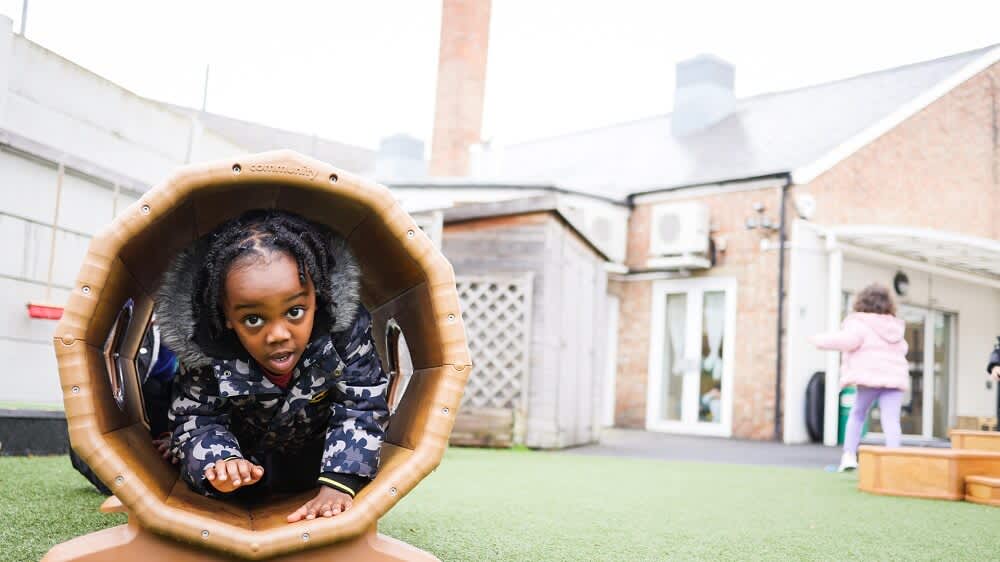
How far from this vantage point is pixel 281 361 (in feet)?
5.94

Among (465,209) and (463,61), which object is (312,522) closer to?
(465,209)

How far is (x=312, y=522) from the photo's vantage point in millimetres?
1604

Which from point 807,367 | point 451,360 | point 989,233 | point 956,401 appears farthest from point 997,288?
point 451,360

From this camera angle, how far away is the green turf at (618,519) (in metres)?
2.29

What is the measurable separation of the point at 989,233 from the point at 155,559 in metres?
15.4

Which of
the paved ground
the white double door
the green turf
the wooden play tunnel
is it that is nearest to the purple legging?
the paved ground

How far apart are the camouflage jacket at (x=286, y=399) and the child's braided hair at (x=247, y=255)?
28 millimetres

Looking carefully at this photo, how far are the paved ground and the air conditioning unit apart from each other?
2.62 m

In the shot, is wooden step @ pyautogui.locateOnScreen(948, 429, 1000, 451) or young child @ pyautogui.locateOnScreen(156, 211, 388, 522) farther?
wooden step @ pyautogui.locateOnScreen(948, 429, 1000, 451)

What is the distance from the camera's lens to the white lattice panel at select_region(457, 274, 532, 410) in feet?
25.0

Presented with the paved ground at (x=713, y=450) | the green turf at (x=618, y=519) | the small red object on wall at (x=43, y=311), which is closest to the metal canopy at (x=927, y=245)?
the paved ground at (x=713, y=450)

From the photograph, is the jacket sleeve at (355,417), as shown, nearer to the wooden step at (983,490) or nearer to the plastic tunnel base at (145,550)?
the plastic tunnel base at (145,550)

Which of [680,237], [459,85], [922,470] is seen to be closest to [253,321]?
[922,470]

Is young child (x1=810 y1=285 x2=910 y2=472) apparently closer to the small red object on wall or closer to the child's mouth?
the child's mouth
